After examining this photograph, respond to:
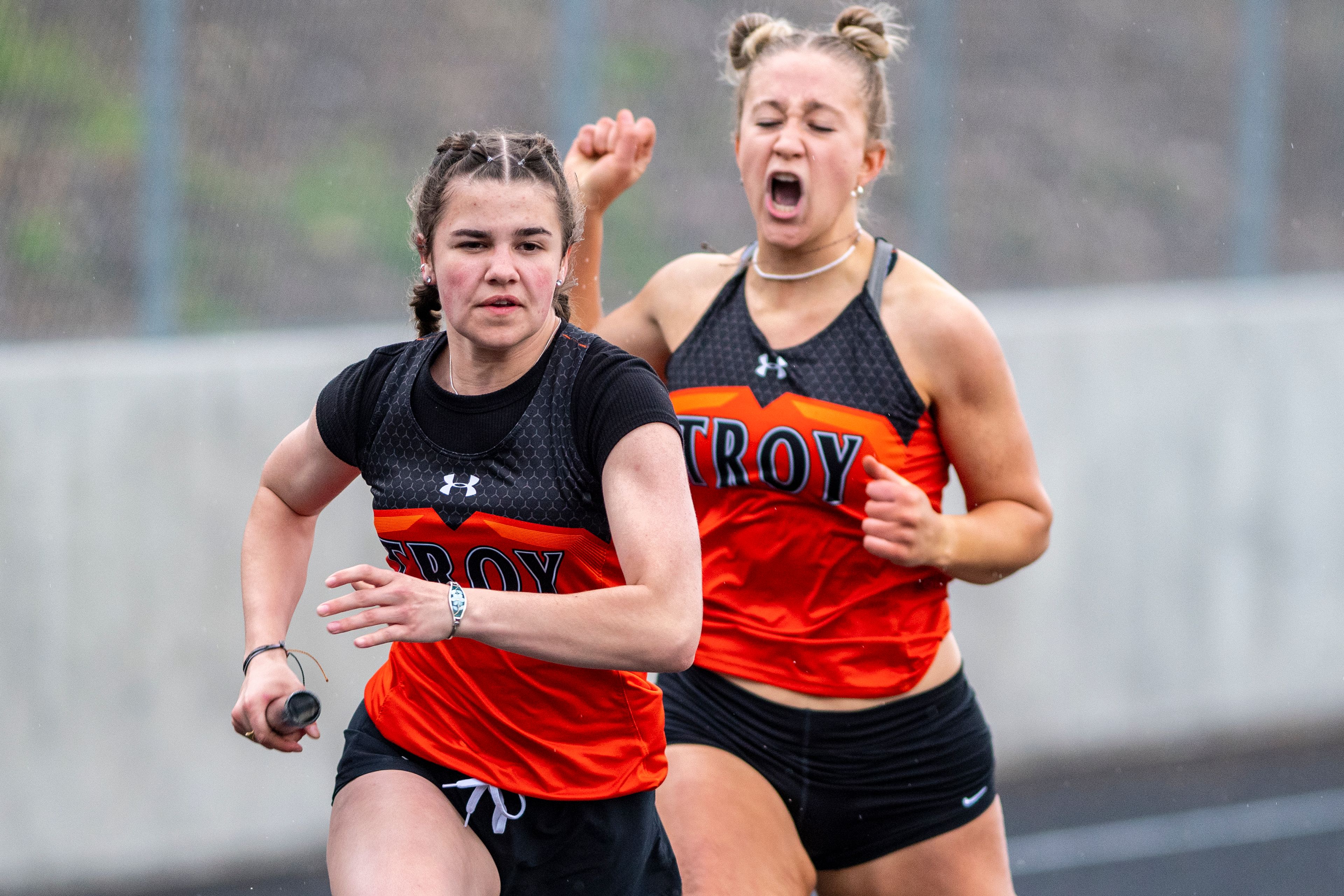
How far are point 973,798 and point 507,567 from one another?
1.28 m

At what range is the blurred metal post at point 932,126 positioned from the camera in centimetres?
742

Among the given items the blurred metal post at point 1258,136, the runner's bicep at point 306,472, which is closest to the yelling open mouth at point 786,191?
the runner's bicep at point 306,472


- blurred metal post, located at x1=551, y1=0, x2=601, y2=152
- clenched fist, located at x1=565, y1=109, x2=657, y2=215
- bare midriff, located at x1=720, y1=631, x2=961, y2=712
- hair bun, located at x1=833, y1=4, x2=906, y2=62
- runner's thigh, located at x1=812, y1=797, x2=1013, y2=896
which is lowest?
runner's thigh, located at x1=812, y1=797, x2=1013, y2=896

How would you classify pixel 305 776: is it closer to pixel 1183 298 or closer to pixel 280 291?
pixel 280 291

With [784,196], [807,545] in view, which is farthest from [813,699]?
[784,196]

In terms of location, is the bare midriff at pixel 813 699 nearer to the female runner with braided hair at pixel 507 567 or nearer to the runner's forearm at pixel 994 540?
the runner's forearm at pixel 994 540

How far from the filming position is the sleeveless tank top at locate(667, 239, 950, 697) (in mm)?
3426

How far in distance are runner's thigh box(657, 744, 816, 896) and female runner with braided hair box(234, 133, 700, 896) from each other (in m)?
0.29

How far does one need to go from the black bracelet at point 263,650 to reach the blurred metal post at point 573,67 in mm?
3958

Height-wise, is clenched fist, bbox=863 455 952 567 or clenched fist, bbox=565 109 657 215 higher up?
clenched fist, bbox=565 109 657 215

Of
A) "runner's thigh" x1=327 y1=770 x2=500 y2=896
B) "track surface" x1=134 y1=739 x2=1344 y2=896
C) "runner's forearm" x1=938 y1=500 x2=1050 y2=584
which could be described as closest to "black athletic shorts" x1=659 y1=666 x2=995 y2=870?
"runner's forearm" x1=938 y1=500 x2=1050 y2=584

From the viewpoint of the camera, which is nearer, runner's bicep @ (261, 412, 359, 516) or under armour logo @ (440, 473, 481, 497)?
under armour logo @ (440, 473, 481, 497)

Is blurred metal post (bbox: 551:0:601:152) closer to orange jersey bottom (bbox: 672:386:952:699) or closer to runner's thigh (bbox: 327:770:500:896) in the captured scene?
orange jersey bottom (bbox: 672:386:952:699)

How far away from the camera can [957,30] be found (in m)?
7.52
